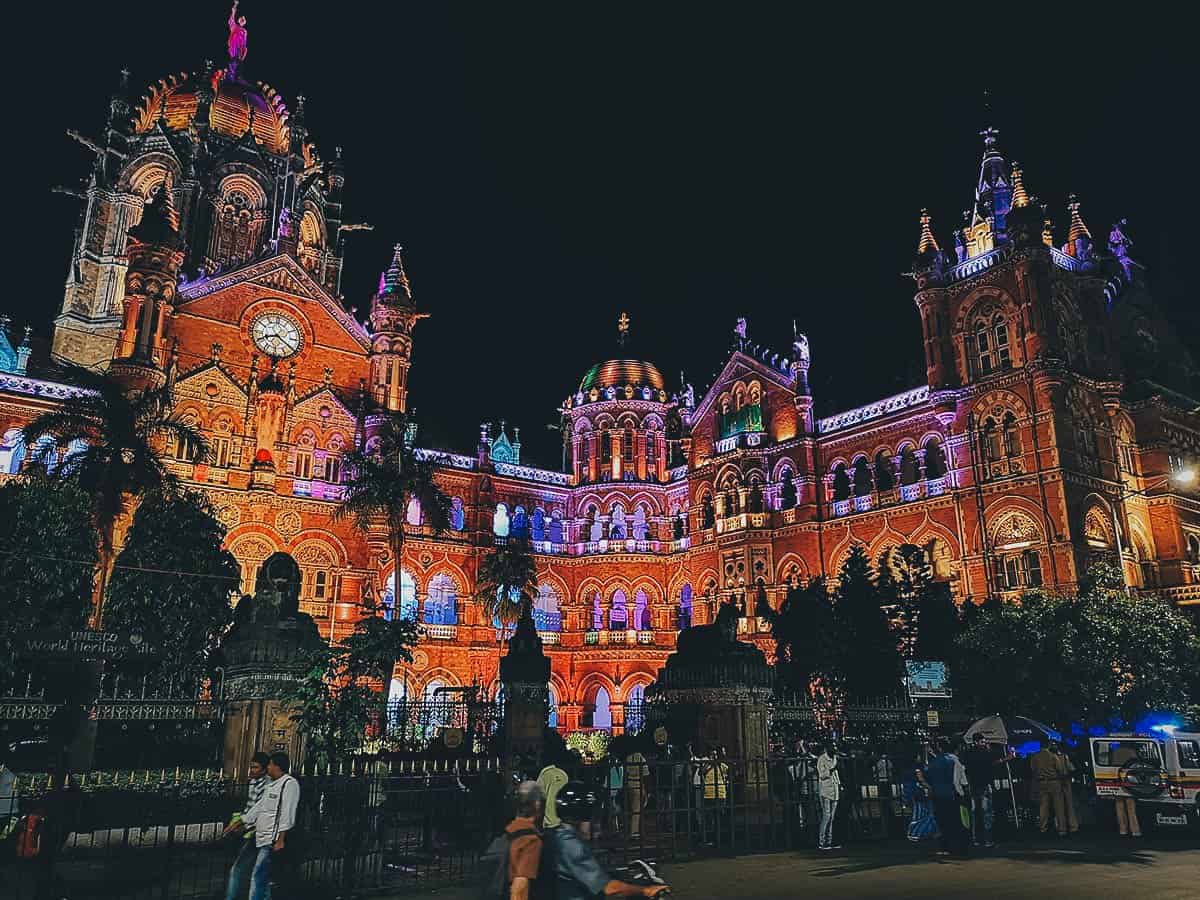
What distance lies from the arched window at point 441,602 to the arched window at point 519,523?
4.78 meters

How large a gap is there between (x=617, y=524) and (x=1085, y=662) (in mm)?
27187

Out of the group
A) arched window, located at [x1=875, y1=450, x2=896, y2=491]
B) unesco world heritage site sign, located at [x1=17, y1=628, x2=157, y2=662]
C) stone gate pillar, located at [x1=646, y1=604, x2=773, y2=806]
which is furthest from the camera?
arched window, located at [x1=875, y1=450, x2=896, y2=491]

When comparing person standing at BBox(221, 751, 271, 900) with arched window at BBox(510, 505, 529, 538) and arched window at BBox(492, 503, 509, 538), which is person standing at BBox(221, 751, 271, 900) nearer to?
arched window at BBox(492, 503, 509, 538)

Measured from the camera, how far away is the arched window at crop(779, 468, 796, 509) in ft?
143

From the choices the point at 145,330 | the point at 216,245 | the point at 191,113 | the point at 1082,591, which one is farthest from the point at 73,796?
the point at 191,113

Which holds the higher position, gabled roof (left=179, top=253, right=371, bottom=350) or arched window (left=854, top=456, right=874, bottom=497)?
gabled roof (left=179, top=253, right=371, bottom=350)

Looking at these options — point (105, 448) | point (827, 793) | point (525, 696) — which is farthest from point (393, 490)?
point (827, 793)

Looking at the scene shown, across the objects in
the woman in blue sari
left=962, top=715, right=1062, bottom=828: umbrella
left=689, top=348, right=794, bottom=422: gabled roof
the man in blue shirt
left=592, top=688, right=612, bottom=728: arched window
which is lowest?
the woman in blue sari

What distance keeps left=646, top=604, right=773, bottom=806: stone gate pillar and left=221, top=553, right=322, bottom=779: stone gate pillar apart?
6545 millimetres

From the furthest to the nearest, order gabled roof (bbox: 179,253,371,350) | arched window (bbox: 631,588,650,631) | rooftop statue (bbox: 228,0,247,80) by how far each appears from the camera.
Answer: rooftop statue (bbox: 228,0,247,80), arched window (bbox: 631,588,650,631), gabled roof (bbox: 179,253,371,350)

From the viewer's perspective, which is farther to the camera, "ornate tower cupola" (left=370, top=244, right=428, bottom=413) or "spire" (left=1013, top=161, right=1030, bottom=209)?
"ornate tower cupola" (left=370, top=244, right=428, bottom=413)

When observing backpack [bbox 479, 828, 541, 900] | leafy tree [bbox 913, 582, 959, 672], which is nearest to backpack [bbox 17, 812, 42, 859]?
backpack [bbox 479, 828, 541, 900]

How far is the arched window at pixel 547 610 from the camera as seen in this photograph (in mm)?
46375

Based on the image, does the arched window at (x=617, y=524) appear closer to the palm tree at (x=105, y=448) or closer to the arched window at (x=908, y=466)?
the arched window at (x=908, y=466)
